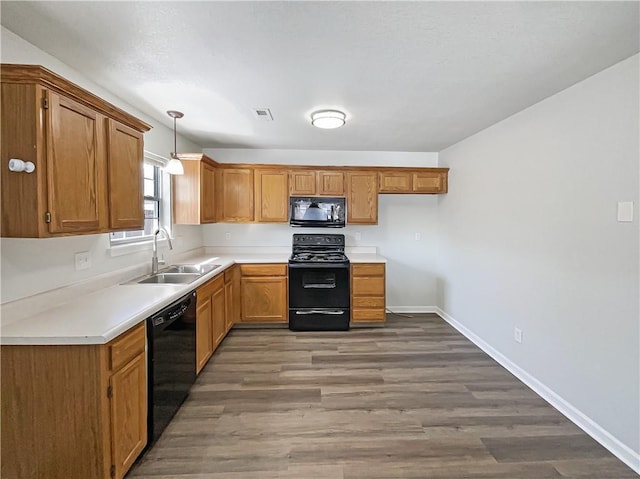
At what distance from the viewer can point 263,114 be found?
3010 mm

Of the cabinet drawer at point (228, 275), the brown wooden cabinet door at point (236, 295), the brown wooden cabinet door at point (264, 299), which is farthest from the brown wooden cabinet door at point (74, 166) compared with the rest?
the brown wooden cabinet door at point (264, 299)

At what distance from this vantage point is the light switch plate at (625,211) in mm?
1906

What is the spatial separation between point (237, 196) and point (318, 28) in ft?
9.61

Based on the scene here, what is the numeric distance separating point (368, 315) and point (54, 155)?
3507 mm

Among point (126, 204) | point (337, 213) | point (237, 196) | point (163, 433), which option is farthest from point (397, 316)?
point (126, 204)

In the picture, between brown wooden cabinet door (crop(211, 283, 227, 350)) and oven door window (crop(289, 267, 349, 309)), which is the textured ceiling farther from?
oven door window (crop(289, 267, 349, 309))

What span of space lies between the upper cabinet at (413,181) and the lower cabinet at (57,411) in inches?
144

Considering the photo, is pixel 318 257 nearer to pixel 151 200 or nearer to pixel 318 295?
pixel 318 295

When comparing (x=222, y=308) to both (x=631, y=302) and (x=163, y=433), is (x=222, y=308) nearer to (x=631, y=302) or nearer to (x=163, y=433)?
(x=163, y=433)

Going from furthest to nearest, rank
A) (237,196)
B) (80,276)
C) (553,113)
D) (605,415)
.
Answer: (237,196) < (553,113) < (80,276) < (605,415)

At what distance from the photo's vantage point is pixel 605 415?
81.0 inches

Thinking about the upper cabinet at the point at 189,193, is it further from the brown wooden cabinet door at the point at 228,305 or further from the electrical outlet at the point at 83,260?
the electrical outlet at the point at 83,260

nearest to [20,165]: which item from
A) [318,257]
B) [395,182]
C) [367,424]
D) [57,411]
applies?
[57,411]

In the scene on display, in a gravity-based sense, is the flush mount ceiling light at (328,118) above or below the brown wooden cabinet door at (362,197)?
above
